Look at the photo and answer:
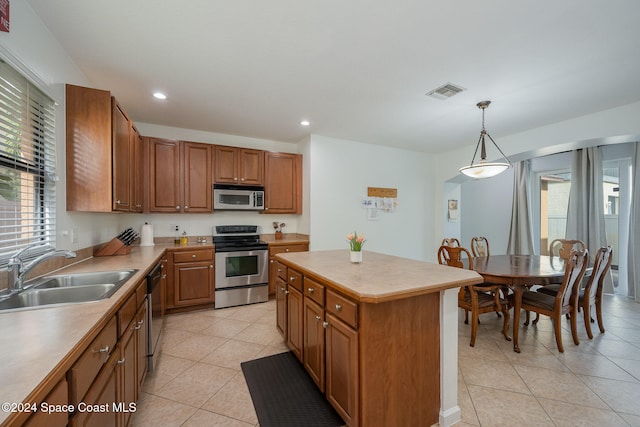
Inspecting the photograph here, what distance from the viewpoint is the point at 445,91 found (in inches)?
106

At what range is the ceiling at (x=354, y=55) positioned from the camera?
1.66 m

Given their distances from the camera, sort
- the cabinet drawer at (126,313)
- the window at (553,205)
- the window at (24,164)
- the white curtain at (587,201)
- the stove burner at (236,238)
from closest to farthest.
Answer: the cabinet drawer at (126,313) < the window at (24,164) < the stove burner at (236,238) < the white curtain at (587,201) < the window at (553,205)

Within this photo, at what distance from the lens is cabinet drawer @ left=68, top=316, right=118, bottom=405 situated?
2.85ft

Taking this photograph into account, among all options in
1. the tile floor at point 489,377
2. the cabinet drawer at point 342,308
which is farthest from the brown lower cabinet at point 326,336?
the tile floor at point 489,377

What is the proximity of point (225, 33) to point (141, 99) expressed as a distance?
A: 1.68 m

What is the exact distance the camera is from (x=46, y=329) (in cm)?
99

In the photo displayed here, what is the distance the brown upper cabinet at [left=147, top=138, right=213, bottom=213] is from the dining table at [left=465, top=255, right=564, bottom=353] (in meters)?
3.66

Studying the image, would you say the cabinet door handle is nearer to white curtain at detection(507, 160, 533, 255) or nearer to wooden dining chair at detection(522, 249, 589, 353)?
wooden dining chair at detection(522, 249, 589, 353)

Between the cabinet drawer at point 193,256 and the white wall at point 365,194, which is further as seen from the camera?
the white wall at point 365,194

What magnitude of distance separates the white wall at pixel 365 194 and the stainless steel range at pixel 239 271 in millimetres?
885

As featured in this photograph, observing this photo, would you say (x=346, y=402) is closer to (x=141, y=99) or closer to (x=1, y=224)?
(x=1, y=224)

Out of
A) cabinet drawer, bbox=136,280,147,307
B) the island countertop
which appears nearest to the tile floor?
cabinet drawer, bbox=136,280,147,307

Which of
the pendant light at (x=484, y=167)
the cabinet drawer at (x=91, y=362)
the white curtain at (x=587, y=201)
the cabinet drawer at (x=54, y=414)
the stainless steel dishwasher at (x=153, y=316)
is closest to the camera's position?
the cabinet drawer at (x=54, y=414)

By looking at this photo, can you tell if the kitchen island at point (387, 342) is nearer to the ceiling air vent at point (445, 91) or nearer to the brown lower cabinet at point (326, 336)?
the brown lower cabinet at point (326, 336)
